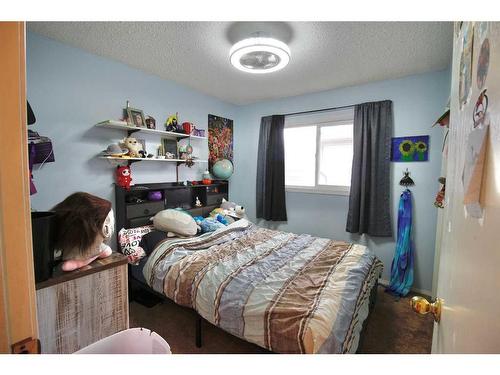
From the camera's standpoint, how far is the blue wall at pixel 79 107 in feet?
6.11

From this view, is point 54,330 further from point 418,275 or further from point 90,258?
point 418,275

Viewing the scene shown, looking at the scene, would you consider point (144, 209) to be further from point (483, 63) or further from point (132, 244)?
point (483, 63)

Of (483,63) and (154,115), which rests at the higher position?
(154,115)

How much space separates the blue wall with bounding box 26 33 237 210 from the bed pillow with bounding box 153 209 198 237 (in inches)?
22.1

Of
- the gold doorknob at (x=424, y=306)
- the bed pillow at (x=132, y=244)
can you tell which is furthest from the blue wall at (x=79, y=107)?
the gold doorknob at (x=424, y=306)

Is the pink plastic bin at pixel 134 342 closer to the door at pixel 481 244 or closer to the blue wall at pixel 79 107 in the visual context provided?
the door at pixel 481 244

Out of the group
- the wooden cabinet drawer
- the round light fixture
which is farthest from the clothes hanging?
the wooden cabinet drawer

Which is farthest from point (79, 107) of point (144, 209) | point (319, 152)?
point (319, 152)

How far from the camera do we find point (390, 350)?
1699 millimetres

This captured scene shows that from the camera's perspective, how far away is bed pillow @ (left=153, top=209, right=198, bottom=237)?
7.68 feet

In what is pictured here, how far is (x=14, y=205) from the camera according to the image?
392 millimetres

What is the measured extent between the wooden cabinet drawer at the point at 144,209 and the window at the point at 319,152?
191 cm

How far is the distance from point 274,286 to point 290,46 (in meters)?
1.99
